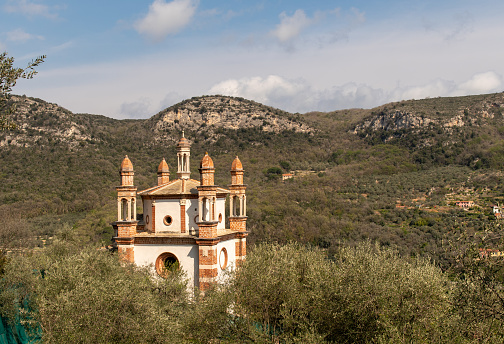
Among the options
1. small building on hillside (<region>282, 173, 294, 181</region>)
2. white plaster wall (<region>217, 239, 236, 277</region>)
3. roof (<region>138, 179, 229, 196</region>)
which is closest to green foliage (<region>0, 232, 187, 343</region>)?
white plaster wall (<region>217, 239, 236, 277</region>)

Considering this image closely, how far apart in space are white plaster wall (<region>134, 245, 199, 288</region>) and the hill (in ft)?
57.1

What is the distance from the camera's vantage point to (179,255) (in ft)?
69.6

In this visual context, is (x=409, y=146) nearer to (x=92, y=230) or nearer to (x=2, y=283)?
(x=92, y=230)

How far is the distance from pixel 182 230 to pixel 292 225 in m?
25.1

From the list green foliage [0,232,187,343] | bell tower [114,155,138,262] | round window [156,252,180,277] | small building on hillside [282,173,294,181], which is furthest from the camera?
small building on hillside [282,173,294,181]

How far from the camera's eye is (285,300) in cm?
1661

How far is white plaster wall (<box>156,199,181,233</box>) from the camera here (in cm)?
2188

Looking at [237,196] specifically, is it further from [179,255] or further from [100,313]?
[100,313]

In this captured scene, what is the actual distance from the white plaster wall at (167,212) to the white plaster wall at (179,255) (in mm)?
893

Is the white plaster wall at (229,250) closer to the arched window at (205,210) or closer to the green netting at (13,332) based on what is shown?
the arched window at (205,210)

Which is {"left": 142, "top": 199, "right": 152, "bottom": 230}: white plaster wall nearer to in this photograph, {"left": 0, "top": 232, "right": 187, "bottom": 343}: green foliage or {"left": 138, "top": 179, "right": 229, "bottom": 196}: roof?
{"left": 138, "top": 179, "right": 229, "bottom": 196}: roof

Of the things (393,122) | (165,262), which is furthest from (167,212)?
(393,122)

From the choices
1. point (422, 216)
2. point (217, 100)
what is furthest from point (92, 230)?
point (217, 100)

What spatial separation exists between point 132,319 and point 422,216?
37.6 meters
